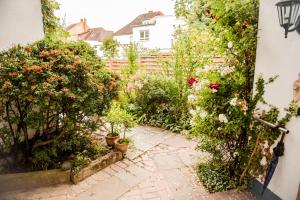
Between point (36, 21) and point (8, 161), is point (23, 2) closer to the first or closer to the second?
point (36, 21)

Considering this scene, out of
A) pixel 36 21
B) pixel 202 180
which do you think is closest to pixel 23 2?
pixel 36 21

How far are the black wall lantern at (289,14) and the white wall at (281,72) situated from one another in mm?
122

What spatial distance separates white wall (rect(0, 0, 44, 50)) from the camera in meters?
4.18

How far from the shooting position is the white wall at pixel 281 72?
2650mm

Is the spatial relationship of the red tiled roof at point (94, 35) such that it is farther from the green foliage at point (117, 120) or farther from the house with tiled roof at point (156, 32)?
the green foliage at point (117, 120)

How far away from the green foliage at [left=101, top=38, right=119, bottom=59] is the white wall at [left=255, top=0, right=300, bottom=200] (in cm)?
783

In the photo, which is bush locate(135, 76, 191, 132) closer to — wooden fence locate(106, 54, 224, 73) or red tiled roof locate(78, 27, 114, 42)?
wooden fence locate(106, 54, 224, 73)

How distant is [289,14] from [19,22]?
458cm

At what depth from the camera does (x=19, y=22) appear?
14.6 feet

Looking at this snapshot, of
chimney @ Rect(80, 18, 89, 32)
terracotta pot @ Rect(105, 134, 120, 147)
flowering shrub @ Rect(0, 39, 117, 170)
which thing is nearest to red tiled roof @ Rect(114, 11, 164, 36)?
chimney @ Rect(80, 18, 89, 32)

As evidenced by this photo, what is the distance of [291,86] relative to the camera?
8.84 feet

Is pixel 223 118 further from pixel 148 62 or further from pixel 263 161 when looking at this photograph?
pixel 148 62

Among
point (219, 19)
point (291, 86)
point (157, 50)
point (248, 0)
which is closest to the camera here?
point (291, 86)

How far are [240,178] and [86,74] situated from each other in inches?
121
